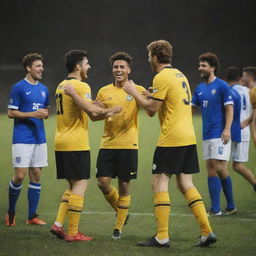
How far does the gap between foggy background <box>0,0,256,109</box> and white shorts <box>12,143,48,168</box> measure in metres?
19.8

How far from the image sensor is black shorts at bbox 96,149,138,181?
21.1 feet

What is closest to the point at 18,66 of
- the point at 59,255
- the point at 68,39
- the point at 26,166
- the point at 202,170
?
the point at 68,39

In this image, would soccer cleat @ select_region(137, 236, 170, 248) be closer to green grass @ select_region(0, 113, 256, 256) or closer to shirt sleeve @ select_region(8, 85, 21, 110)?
green grass @ select_region(0, 113, 256, 256)

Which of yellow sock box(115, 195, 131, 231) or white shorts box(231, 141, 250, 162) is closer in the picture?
yellow sock box(115, 195, 131, 231)

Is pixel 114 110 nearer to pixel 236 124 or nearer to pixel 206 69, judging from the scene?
pixel 206 69

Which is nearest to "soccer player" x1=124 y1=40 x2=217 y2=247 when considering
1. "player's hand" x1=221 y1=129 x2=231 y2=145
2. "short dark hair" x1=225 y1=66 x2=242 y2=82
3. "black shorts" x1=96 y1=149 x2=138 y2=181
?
"black shorts" x1=96 y1=149 x2=138 y2=181

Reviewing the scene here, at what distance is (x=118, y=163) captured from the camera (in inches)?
255

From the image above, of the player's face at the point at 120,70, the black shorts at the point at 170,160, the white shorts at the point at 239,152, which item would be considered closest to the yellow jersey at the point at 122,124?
the player's face at the point at 120,70

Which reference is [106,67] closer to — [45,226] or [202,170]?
[202,170]

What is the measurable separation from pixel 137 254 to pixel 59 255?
0.67 m

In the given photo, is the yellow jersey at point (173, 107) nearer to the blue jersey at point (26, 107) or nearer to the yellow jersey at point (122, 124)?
the yellow jersey at point (122, 124)

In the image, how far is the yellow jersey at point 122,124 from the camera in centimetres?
645

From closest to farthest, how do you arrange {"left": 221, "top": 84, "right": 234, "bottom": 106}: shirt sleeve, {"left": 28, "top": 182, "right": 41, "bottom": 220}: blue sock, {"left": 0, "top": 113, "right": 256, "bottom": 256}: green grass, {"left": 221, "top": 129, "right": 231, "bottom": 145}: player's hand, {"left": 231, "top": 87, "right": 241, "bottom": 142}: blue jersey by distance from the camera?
{"left": 0, "top": 113, "right": 256, "bottom": 256}: green grass → {"left": 28, "top": 182, "right": 41, "bottom": 220}: blue sock → {"left": 221, "top": 129, "right": 231, "bottom": 145}: player's hand → {"left": 221, "top": 84, "right": 234, "bottom": 106}: shirt sleeve → {"left": 231, "top": 87, "right": 241, "bottom": 142}: blue jersey

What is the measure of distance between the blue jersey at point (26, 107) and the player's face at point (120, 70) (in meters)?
1.11
